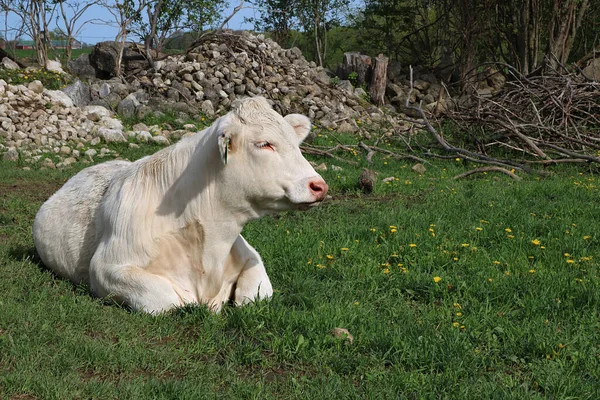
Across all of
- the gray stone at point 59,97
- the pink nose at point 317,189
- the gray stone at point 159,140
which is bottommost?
the gray stone at point 159,140

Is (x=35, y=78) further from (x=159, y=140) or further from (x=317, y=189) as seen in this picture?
(x=317, y=189)

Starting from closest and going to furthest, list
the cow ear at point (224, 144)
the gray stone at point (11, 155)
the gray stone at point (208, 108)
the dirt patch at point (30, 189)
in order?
the cow ear at point (224, 144) → the dirt patch at point (30, 189) → the gray stone at point (11, 155) → the gray stone at point (208, 108)

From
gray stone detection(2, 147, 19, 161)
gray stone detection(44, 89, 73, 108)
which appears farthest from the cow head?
gray stone detection(44, 89, 73, 108)

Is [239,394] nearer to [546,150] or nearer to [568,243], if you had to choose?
[568,243]

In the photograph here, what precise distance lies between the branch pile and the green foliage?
9.43 m

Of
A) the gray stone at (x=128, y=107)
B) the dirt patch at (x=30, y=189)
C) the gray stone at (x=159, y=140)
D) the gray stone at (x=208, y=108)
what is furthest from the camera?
the gray stone at (x=208, y=108)

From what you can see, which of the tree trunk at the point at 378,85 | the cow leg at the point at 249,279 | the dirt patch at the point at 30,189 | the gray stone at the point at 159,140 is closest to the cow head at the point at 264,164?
the cow leg at the point at 249,279

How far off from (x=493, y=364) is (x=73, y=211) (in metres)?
3.48

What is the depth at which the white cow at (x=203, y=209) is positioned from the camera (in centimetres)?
466

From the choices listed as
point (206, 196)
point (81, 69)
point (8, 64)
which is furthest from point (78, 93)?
point (206, 196)

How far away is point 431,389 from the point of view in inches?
149

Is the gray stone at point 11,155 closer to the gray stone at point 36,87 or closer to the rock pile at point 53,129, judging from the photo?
the rock pile at point 53,129

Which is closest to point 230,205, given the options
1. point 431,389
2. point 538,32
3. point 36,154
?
point 431,389

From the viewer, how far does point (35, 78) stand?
16.8 m
